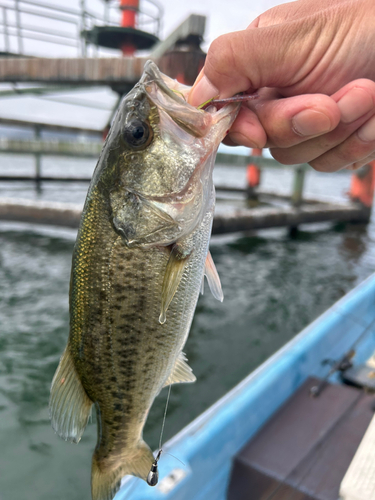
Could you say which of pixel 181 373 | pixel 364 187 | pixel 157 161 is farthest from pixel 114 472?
pixel 364 187

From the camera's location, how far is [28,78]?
21.2ft

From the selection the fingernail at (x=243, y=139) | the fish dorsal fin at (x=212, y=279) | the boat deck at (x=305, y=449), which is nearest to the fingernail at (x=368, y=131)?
the fingernail at (x=243, y=139)

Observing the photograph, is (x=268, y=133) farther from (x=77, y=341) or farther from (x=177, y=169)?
(x=77, y=341)

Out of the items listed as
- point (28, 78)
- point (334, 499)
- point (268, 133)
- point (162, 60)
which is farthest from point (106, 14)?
point (334, 499)

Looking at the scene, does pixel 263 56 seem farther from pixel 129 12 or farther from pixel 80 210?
pixel 129 12

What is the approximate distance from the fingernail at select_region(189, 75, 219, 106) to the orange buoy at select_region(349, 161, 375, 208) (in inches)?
508

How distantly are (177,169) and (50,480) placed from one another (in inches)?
122

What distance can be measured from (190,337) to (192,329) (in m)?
0.24

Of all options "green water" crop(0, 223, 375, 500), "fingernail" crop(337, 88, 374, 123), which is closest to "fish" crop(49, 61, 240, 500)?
"fingernail" crop(337, 88, 374, 123)

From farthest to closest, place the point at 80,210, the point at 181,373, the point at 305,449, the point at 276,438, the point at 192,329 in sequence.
Answer: the point at 80,210
the point at 192,329
the point at 276,438
the point at 305,449
the point at 181,373

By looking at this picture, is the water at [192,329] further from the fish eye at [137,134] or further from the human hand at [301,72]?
the human hand at [301,72]

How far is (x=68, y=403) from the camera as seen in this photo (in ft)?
4.58

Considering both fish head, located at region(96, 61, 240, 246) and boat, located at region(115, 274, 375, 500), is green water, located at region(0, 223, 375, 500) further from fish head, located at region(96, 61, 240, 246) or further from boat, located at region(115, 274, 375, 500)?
fish head, located at region(96, 61, 240, 246)

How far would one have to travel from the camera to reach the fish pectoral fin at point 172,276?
1.31 meters
